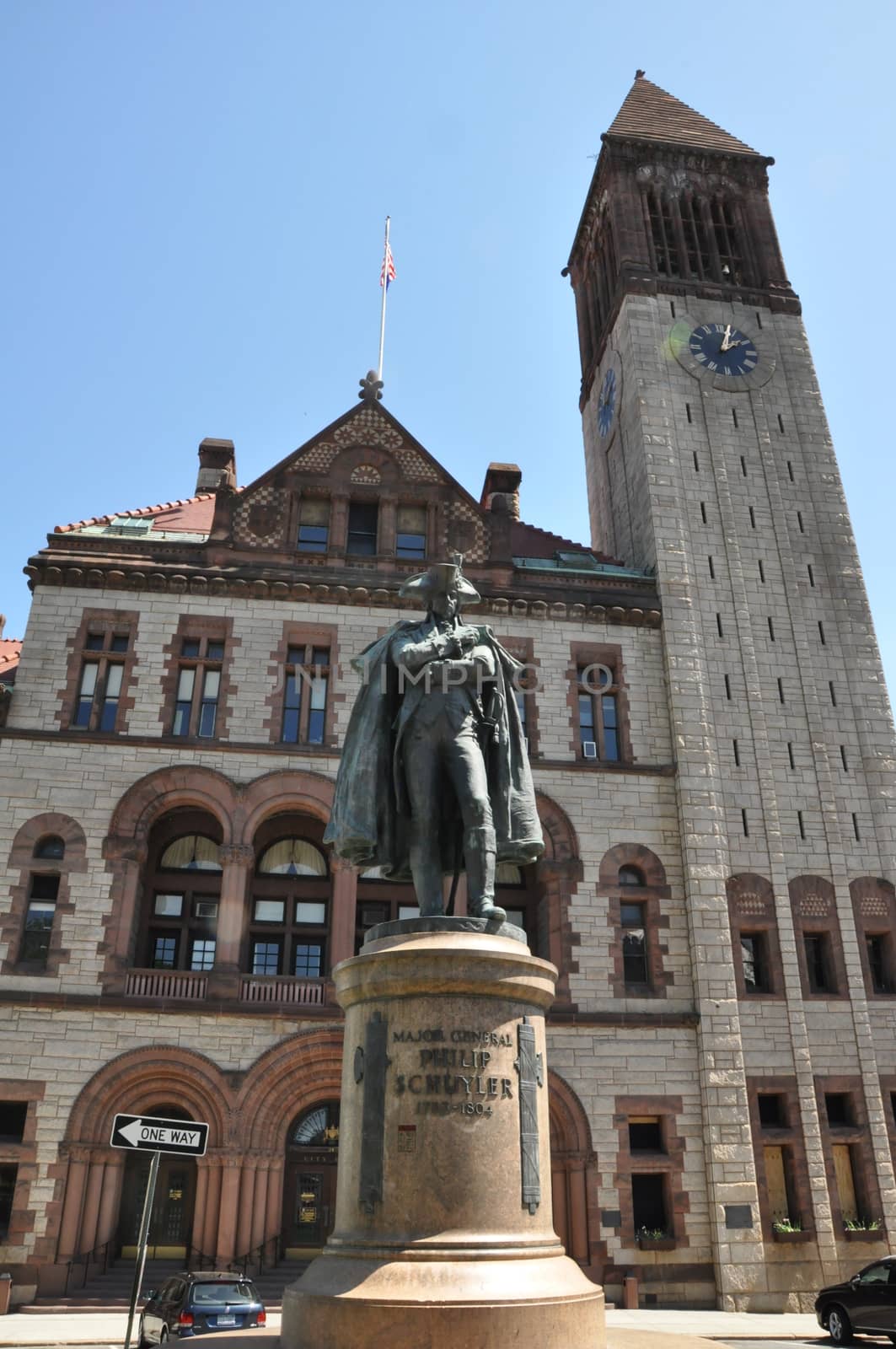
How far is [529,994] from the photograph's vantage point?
8.12 metres

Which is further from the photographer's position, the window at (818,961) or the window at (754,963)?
the window at (818,961)

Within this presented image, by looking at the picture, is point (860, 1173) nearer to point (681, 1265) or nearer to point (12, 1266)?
point (681, 1265)

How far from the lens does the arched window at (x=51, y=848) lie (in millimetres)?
25125

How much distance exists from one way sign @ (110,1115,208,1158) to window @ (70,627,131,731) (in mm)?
17704

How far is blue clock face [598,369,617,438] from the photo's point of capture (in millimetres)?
36906

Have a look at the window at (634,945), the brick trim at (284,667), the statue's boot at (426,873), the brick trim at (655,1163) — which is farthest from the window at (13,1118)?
the statue's boot at (426,873)

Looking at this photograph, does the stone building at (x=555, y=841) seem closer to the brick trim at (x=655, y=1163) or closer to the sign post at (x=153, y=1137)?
the brick trim at (x=655, y=1163)

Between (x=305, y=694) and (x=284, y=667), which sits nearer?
(x=305, y=694)

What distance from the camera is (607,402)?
1490 inches

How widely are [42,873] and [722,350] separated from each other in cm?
2616

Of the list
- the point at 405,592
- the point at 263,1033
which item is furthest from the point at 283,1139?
the point at 405,592

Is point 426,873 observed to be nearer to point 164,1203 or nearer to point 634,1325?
point 634,1325

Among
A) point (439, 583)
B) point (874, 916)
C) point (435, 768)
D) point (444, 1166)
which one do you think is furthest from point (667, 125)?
point (444, 1166)

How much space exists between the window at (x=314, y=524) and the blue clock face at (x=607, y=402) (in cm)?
1197
